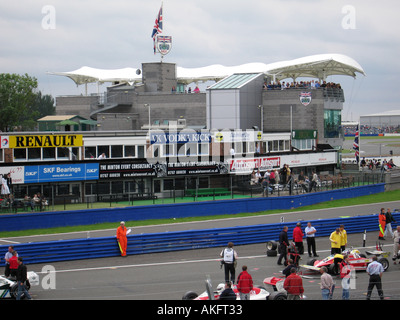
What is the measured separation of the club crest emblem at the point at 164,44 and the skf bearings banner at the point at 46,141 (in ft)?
94.1

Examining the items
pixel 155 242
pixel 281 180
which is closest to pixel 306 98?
pixel 281 180

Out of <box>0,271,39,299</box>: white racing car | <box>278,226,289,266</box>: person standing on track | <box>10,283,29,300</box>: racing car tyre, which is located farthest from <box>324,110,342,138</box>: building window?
<box>10,283,29,300</box>: racing car tyre

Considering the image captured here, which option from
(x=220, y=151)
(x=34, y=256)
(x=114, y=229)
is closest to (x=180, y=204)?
(x=114, y=229)

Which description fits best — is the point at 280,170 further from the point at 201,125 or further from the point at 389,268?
the point at 389,268

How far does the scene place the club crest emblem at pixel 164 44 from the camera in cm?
6303

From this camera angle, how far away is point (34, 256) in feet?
69.4

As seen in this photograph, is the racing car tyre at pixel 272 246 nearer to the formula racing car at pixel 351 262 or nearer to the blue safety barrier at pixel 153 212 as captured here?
the formula racing car at pixel 351 262

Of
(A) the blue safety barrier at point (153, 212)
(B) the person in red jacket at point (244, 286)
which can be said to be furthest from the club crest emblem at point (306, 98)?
(B) the person in red jacket at point (244, 286)

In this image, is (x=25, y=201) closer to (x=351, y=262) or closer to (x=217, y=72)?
(x=351, y=262)

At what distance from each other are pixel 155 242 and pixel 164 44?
43428mm

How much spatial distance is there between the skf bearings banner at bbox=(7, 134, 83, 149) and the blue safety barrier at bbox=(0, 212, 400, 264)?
1499cm

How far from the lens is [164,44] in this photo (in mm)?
63375

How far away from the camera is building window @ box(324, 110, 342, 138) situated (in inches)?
2274
